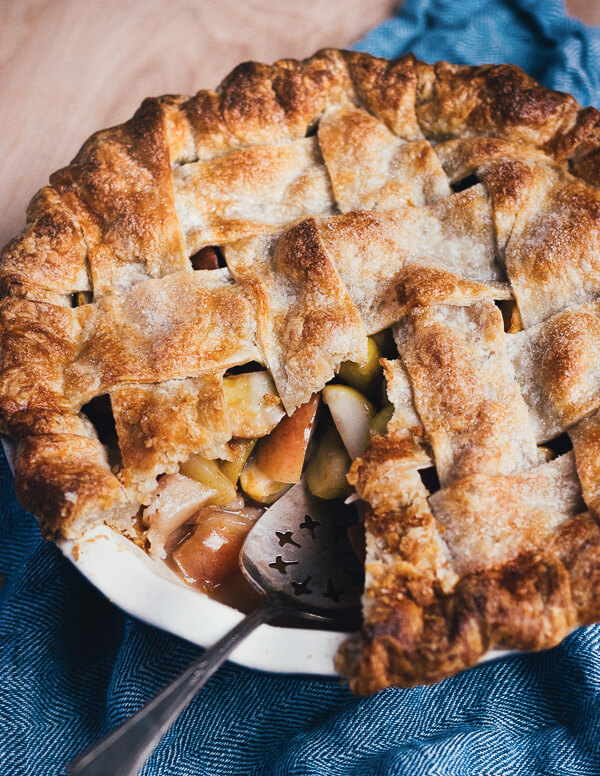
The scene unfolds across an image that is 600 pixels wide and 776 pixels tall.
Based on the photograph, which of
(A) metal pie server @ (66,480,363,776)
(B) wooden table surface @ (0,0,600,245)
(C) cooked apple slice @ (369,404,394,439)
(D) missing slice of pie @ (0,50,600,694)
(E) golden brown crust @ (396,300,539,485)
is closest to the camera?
(A) metal pie server @ (66,480,363,776)

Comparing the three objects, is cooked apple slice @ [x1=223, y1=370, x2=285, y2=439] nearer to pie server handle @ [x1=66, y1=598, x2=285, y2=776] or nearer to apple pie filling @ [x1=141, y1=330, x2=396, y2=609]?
apple pie filling @ [x1=141, y1=330, x2=396, y2=609]

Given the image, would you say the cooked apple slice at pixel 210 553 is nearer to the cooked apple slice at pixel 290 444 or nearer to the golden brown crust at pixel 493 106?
the cooked apple slice at pixel 290 444

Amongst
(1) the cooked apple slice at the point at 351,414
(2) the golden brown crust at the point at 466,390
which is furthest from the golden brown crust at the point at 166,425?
(2) the golden brown crust at the point at 466,390

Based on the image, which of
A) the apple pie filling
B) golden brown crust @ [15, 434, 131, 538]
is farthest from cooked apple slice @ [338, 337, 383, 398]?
golden brown crust @ [15, 434, 131, 538]

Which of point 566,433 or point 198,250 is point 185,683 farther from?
point 198,250

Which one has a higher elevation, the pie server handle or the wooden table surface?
the wooden table surface
